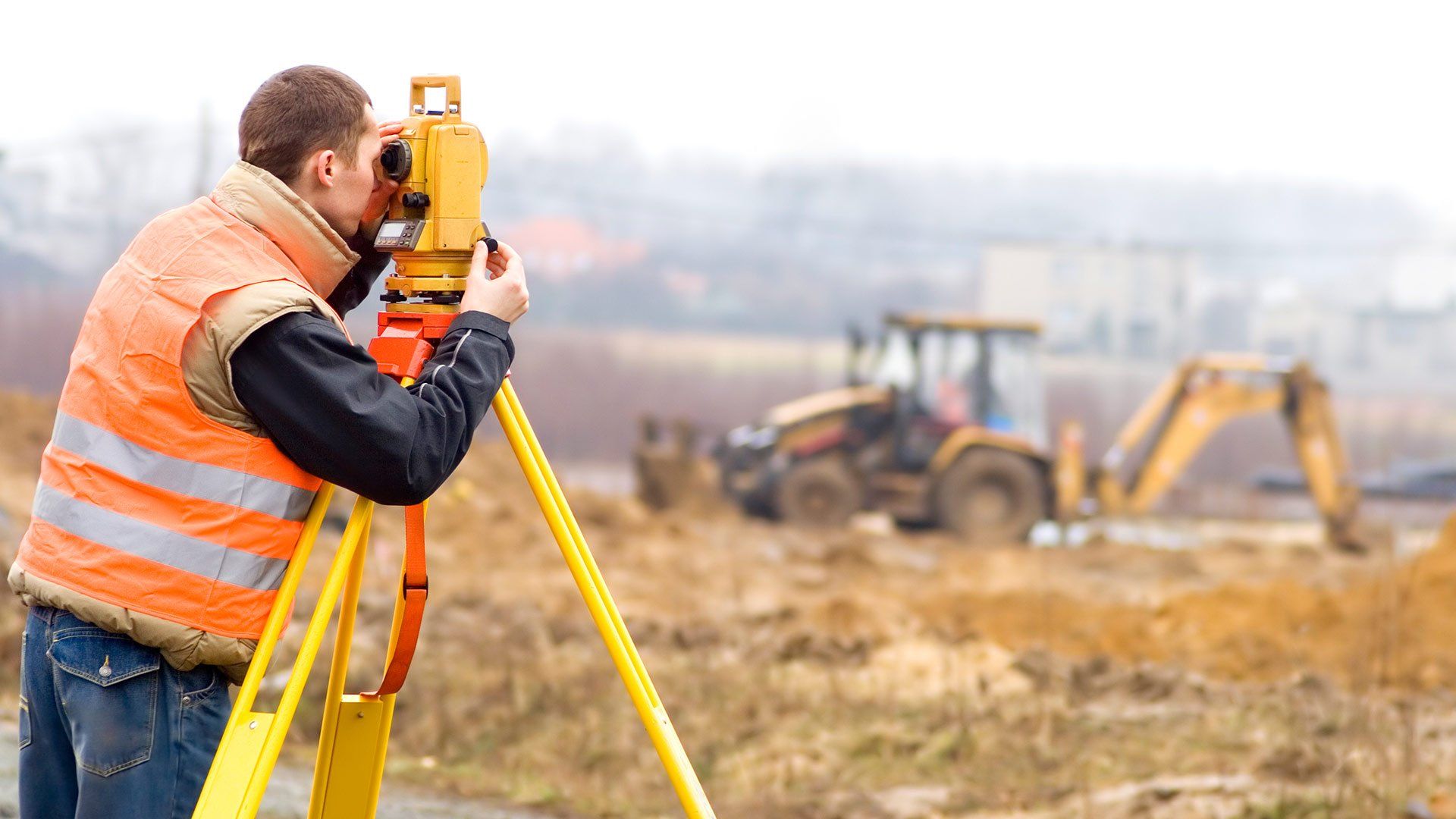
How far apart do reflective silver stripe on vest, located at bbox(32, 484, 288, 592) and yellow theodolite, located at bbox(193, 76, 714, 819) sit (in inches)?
3.0

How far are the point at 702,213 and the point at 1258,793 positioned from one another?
1402 inches

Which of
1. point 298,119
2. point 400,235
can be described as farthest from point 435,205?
point 298,119

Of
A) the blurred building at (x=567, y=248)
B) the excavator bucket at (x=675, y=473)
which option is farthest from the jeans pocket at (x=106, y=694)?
the blurred building at (x=567, y=248)

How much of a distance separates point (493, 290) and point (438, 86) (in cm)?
33

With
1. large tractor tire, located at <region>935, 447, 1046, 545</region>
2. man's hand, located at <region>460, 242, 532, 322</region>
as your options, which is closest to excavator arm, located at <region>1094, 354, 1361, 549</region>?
large tractor tire, located at <region>935, 447, 1046, 545</region>

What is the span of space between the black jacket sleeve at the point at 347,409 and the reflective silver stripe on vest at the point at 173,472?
0.21ft

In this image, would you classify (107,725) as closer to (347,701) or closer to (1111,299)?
(347,701)

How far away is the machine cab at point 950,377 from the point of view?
1477cm

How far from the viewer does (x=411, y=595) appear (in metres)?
2.21

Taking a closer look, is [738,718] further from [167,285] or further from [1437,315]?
[1437,315]

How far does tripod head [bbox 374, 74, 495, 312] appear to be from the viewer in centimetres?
211

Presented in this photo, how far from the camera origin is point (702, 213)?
3947 cm

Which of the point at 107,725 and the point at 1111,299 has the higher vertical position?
the point at 107,725

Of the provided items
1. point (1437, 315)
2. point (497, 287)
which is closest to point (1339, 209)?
point (1437, 315)
